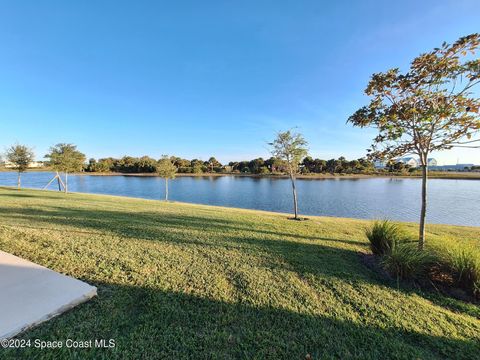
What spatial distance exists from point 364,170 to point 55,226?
7.93m

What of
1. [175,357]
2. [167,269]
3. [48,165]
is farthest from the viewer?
[48,165]

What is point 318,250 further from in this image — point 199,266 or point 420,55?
point 420,55

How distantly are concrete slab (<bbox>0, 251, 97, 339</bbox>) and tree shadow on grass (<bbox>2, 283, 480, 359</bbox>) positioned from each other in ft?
0.41

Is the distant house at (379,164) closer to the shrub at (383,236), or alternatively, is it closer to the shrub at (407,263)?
the shrub at (383,236)

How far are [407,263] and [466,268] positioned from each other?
806 mm

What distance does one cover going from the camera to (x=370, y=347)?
229 cm

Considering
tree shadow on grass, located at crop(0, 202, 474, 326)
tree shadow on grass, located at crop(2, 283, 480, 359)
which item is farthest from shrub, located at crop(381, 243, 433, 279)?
tree shadow on grass, located at crop(2, 283, 480, 359)

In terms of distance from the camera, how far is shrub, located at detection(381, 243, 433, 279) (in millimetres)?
3871

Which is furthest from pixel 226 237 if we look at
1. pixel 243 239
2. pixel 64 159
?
pixel 64 159

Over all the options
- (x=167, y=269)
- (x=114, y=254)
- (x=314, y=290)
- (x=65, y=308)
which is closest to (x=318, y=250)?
(x=314, y=290)

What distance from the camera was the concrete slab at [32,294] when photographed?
7.16 feet

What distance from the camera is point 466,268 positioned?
3592mm

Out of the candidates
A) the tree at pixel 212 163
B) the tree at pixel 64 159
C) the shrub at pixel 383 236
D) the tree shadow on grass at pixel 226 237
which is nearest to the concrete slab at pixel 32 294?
the tree shadow on grass at pixel 226 237

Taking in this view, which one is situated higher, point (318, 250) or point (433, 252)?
point (433, 252)
